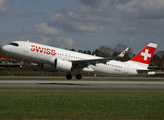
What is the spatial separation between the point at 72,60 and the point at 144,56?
49.9 ft

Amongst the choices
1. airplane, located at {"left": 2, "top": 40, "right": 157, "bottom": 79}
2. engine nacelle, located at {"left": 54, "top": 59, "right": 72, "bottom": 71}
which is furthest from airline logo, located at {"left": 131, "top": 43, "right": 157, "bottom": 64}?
engine nacelle, located at {"left": 54, "top": 59, "right": 72, "bottom": 71}

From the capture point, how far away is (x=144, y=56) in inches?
1939

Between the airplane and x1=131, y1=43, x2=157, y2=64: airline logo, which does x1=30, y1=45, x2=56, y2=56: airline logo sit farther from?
x1=131, y1=43, x2=157, y2=64: airline logo

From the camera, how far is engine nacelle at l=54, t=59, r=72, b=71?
40.7 metres

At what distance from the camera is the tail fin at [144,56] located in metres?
Result: 49.1

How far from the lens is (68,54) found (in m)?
43.9

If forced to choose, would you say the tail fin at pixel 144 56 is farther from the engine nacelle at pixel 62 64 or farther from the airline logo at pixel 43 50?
the airline logo at pixel 43 50
